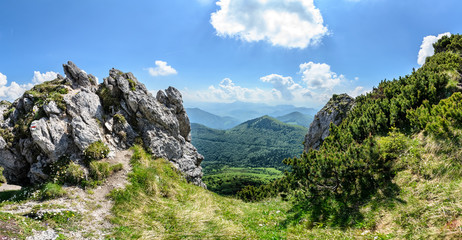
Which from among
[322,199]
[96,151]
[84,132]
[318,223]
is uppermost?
[84,132]

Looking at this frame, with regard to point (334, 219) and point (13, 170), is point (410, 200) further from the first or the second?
point (13, 170)

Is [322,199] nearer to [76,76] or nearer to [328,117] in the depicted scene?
[76,76]

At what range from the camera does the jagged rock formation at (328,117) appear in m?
44.6

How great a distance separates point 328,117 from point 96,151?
151 feet

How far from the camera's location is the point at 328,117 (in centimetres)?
4650

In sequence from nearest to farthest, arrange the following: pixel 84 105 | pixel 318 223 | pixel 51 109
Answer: pixel 318 223
pixel 51 109
pixel 84 105

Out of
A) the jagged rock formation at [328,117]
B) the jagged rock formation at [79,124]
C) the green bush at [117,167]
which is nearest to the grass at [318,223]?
the green bush at [117,167]

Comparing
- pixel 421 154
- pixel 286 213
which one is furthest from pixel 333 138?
pixel 286 213

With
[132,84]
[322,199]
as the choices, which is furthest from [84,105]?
[322,199]

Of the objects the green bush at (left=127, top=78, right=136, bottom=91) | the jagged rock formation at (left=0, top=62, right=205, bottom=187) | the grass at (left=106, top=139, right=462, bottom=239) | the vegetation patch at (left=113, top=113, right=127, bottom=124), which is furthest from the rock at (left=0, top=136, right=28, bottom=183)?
the green bush at (left=127, top=78, right=136, bottom=91)

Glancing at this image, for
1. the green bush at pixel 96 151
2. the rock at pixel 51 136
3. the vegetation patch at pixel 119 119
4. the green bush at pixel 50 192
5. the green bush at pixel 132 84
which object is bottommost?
the green bush at pixel 50 192

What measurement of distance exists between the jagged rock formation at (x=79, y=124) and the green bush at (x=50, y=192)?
117 inches

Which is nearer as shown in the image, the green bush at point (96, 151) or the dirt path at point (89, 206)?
the dirt path at point (89, 206)

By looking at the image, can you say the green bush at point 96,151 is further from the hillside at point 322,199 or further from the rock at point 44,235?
the rock at point 44,235
